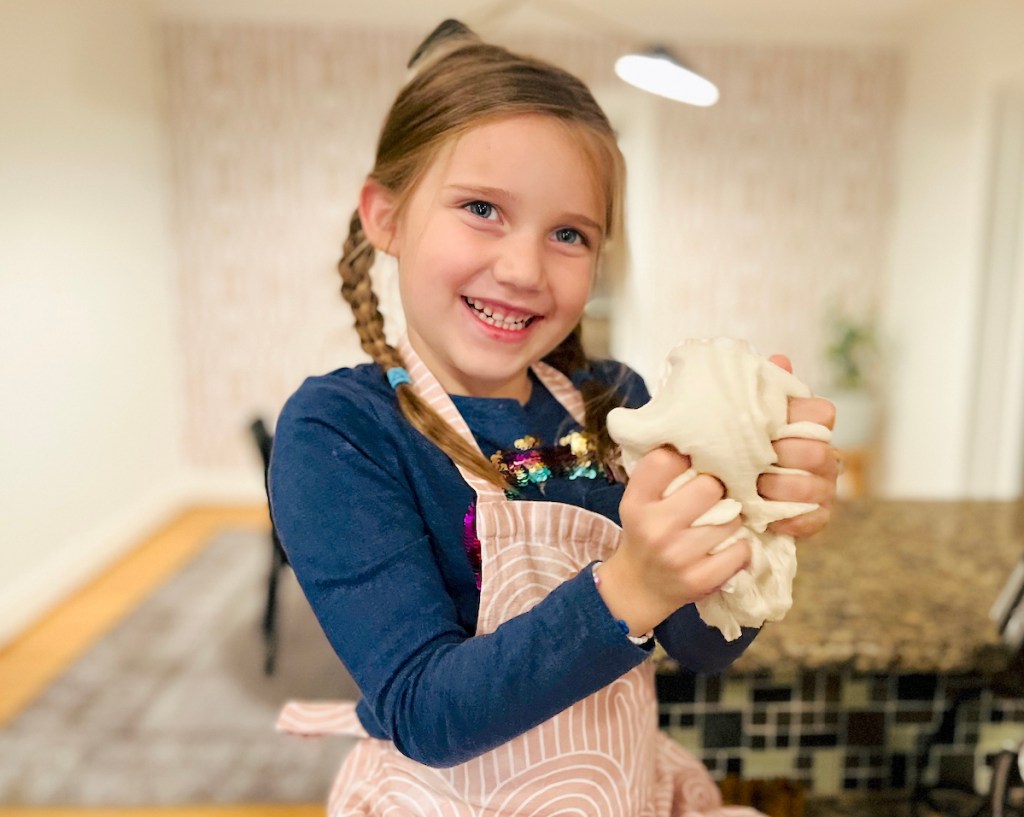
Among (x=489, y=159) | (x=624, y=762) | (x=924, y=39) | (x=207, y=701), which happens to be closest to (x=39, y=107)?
(x=207, y=701)

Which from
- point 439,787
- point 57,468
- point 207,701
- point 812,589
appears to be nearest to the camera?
Answer: point 439,787

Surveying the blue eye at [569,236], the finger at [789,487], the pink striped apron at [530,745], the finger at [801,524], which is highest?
the blue eye at [569,236]

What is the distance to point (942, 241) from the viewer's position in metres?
3.12

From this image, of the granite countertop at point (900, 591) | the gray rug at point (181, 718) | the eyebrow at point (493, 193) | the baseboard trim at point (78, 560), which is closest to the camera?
the eyebrow at point (493, 193)

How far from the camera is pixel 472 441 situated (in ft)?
1.70

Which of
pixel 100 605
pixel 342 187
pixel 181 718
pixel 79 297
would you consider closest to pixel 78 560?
pixel 100 605

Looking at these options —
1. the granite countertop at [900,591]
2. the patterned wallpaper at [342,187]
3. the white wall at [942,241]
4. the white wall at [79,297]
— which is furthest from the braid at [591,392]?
the patterned wallpaper at [342,187]

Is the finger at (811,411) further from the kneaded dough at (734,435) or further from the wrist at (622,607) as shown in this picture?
the wrist at (622,607)

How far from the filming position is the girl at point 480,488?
0.40m

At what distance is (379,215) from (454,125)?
3.4 inches

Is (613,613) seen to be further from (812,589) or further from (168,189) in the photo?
(168,189)

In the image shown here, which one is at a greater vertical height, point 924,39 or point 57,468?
point 924,39

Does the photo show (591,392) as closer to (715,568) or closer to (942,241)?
(715,568)

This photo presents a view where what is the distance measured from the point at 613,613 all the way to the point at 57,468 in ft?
8.87
